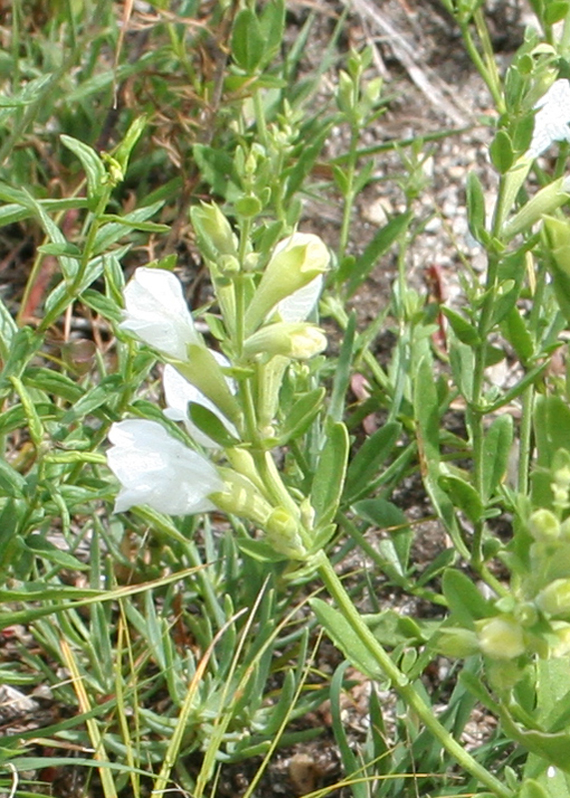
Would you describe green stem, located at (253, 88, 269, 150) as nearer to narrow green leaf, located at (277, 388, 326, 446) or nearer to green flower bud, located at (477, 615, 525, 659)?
narrow green leaf, located at (277, 388, 326, 446)

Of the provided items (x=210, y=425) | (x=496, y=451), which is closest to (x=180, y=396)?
(x=210, y=425)

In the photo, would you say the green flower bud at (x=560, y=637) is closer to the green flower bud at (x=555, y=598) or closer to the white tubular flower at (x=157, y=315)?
the green flower bud at (x=555, y=598)

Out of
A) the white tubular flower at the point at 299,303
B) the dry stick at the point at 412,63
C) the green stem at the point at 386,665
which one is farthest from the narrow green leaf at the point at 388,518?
the dry stick at the point at 412,63

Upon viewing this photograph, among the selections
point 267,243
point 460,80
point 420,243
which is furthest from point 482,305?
point 460,80

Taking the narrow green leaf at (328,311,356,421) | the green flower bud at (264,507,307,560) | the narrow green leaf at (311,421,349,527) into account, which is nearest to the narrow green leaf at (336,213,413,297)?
the narrow green leaf at (328,311,356,421)

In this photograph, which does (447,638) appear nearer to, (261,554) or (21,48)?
(261,554)

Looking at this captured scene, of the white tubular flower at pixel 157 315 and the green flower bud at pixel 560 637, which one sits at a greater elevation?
the white tubular flower at pixel 157 315

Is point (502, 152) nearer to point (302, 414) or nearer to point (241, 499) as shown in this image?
point (302, 414)
